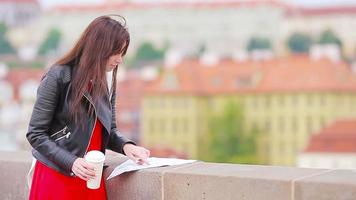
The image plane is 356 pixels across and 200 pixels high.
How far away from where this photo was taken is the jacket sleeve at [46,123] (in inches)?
76.8

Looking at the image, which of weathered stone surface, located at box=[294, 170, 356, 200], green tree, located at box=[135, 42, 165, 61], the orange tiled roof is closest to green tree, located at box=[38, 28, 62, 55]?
green tree, located at box=[135, 42, 165, 61]

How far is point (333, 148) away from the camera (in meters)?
53.7

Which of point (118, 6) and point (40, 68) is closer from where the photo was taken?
point (40, 68)

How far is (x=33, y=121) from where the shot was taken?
1.96m

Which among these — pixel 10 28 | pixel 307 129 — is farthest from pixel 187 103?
pixel 10 28

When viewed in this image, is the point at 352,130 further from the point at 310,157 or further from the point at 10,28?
the point at 10,28

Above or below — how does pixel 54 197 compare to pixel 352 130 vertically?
above

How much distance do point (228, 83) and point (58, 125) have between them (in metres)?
58.5

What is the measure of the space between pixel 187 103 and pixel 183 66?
3.51 m

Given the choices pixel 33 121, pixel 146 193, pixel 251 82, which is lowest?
pixel 251 82

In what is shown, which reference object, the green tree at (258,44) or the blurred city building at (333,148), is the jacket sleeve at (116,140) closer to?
the blurred city building at (333,148)

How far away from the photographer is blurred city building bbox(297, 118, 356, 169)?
53000mm

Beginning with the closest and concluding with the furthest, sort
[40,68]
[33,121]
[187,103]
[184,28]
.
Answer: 1. [33,121]
2. [187,103]
3. [40,68]
4. [184,28]

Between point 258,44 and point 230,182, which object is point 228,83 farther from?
point 230,182
